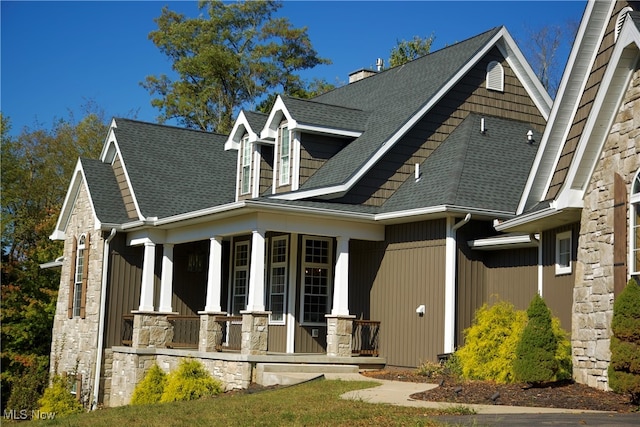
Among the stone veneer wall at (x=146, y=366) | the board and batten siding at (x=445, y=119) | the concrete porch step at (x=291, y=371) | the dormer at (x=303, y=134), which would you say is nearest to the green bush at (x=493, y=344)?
the concrete porch step at (x=291, y=371)

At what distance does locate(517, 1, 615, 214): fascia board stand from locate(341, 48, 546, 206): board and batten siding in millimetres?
4800

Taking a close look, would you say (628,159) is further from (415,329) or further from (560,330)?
(415,329)

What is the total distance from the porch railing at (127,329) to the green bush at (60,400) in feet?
6.55

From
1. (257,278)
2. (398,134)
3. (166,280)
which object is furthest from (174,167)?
(257,278)

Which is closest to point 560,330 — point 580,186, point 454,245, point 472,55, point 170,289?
point 580,186

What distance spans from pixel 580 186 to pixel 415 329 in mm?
5956

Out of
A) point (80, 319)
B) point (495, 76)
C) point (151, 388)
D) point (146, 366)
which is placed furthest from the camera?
point (80, 319)

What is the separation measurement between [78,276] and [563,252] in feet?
51.2

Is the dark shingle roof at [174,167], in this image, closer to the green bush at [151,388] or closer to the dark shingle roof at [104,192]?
the dark shingle roof at [104,192]

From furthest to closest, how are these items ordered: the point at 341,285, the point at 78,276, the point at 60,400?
the point at 78,276 < the point at 60,400 < the point at 341,285

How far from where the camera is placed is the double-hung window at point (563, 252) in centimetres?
1536

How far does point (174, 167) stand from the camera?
86.0 feet

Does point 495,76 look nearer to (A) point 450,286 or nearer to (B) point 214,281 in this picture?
(A) point 450,286

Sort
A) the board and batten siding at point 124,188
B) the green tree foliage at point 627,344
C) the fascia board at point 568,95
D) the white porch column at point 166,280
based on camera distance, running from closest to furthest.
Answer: the green tree foliage at point 627,344 → the fascia board at point 568,95 → the white porch column at point 166,280 → the board and batten siding at point 124,188
